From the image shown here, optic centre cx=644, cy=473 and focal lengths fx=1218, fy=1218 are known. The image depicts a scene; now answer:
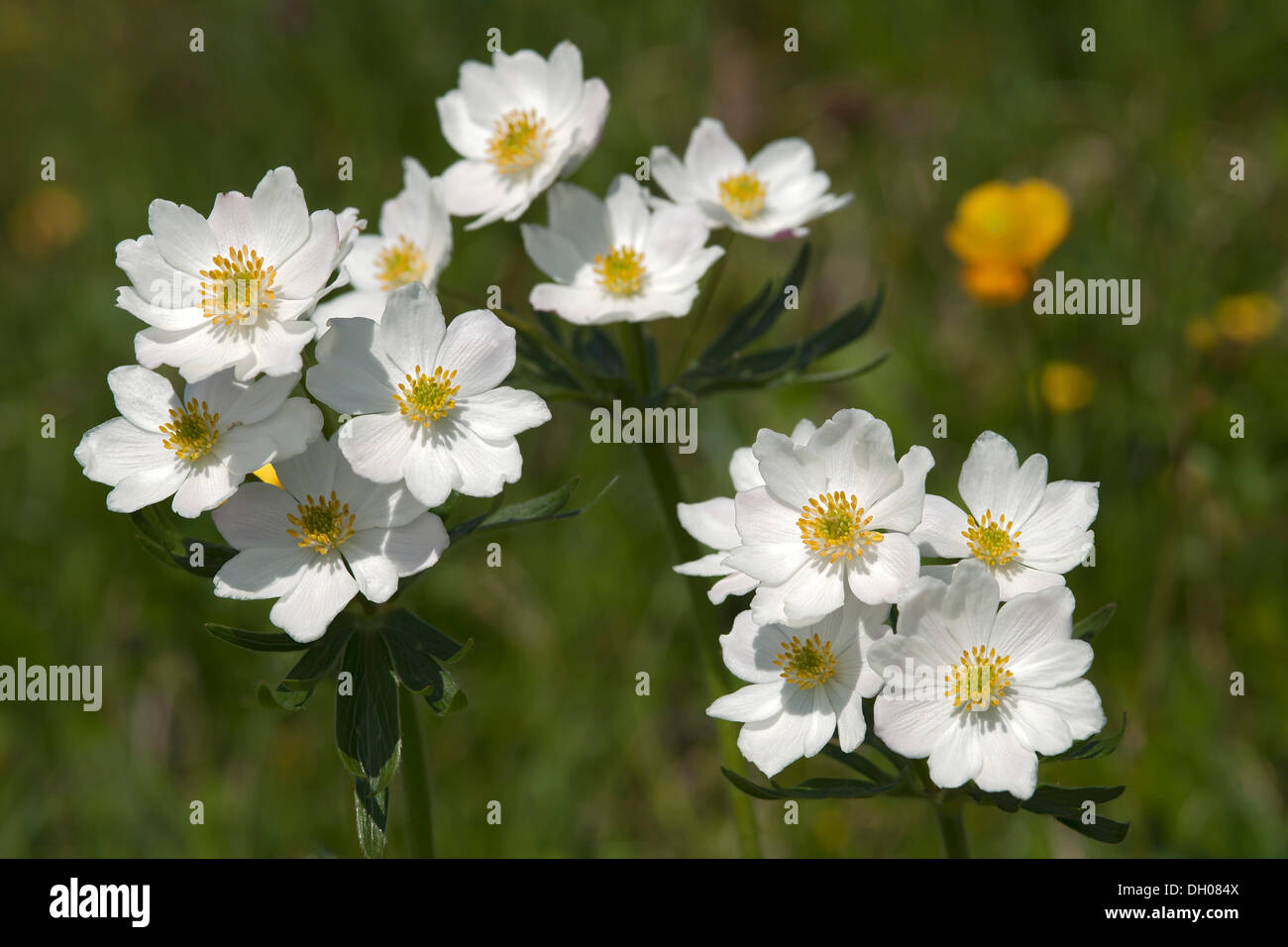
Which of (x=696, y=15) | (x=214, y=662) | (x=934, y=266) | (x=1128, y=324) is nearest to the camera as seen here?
(x=214, y=662)

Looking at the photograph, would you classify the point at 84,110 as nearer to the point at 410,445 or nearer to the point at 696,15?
the point at 696,15

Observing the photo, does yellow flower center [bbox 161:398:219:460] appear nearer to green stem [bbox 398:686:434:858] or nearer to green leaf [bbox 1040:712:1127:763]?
green stem [bbox 398:686:434:858]

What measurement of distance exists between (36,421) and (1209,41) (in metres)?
6.13

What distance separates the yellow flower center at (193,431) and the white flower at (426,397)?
0.78 feet

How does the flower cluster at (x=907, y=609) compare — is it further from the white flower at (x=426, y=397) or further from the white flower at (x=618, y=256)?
the white flower at (x=618, y=256)

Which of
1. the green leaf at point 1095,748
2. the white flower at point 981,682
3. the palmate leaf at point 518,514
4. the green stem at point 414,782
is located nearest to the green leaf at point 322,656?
the green stem at point 414,782

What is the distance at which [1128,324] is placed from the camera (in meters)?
5.30

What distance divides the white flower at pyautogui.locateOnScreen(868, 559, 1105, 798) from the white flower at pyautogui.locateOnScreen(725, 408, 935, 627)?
94mm

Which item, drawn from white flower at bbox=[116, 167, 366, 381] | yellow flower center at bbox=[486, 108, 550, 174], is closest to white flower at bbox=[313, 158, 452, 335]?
yellow flower center at bbox=[486, 108, 550, 174]

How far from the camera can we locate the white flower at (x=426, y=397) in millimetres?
2330

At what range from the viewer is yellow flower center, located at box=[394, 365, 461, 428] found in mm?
2408

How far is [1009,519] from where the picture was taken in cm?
247

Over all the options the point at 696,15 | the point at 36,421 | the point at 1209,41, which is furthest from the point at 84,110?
the point at 1209,41
